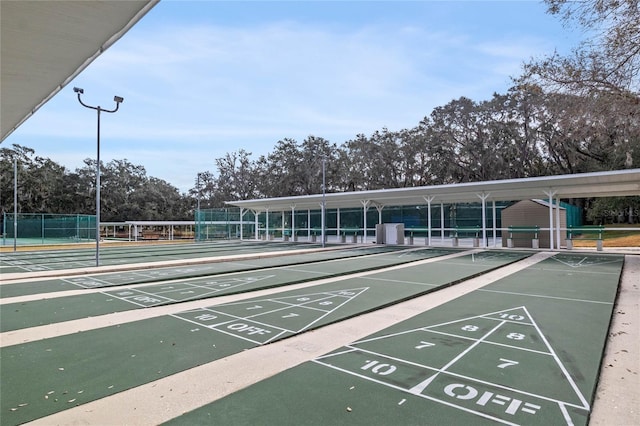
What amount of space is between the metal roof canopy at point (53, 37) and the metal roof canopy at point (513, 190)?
1870cm

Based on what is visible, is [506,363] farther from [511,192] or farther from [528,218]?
[528,218]

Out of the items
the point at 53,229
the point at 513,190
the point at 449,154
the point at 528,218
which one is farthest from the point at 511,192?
the point at 53,229

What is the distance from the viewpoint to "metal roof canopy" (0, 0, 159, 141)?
2.98 metres

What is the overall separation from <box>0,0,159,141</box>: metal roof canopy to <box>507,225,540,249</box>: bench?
22.5 m

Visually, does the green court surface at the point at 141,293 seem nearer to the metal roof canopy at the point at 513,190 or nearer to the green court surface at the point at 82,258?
the green court surface at the point at 82,258

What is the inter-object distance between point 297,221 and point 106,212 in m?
36.3

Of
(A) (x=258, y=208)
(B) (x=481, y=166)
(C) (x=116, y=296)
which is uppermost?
(B) (x=481, y=166)

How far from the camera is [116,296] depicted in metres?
9.21

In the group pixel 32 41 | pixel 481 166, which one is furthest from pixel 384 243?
pixel 32 41

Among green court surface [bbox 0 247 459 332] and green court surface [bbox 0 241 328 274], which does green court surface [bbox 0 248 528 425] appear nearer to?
green court surface [bbox 0 247 459 332]

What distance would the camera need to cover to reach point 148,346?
548 cm

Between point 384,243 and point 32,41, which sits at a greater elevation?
point 32,41

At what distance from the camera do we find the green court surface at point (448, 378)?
11.3 ft

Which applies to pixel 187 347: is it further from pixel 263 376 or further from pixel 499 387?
pixel 499 387
